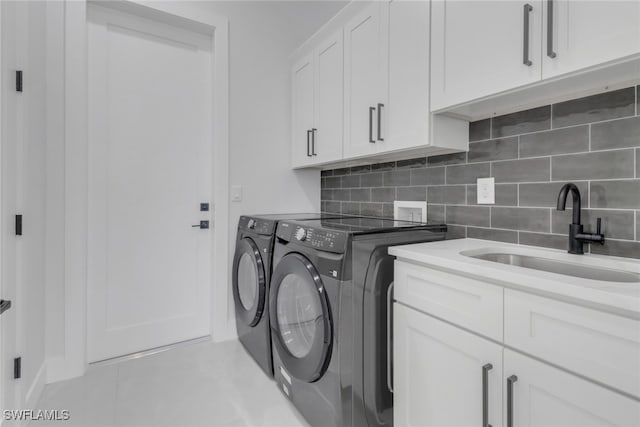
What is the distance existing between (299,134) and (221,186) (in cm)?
75

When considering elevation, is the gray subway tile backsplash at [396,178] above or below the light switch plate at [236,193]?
above

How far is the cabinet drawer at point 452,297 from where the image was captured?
970mm

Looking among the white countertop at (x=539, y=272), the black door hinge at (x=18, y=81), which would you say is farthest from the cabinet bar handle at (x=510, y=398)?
the black door hinge at (x=18, y=81)

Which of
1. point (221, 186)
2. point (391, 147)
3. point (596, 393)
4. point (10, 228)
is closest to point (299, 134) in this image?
point (221, 186)

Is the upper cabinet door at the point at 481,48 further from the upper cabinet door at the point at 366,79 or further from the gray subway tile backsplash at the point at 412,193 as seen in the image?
the gray subway tile backsplash at the point at 412,193

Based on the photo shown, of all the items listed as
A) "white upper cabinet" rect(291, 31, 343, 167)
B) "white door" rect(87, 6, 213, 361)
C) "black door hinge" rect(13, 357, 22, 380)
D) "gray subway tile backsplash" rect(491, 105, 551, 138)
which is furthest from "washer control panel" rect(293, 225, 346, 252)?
"black door hinge" rect(13, 357, 22, 380)

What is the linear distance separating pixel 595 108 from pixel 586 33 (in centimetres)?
36

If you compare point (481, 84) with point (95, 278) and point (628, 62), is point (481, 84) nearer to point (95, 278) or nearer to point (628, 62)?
point (628, 62)

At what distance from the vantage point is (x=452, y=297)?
109 centimetres

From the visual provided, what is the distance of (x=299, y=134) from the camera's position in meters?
2.54

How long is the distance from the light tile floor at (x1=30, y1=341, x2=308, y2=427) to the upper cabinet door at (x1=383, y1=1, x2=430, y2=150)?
5.03ft

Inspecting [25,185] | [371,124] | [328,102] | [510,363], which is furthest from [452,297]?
[25,185]

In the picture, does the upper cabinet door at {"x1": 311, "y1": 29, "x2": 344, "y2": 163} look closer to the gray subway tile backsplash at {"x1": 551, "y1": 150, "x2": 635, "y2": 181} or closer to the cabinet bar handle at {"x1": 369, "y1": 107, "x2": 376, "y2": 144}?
the cabinet bar handle at {"x1": 369, "y1": 107, "x2": 376, "y2": 144}

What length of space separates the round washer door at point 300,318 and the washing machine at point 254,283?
177 mm
